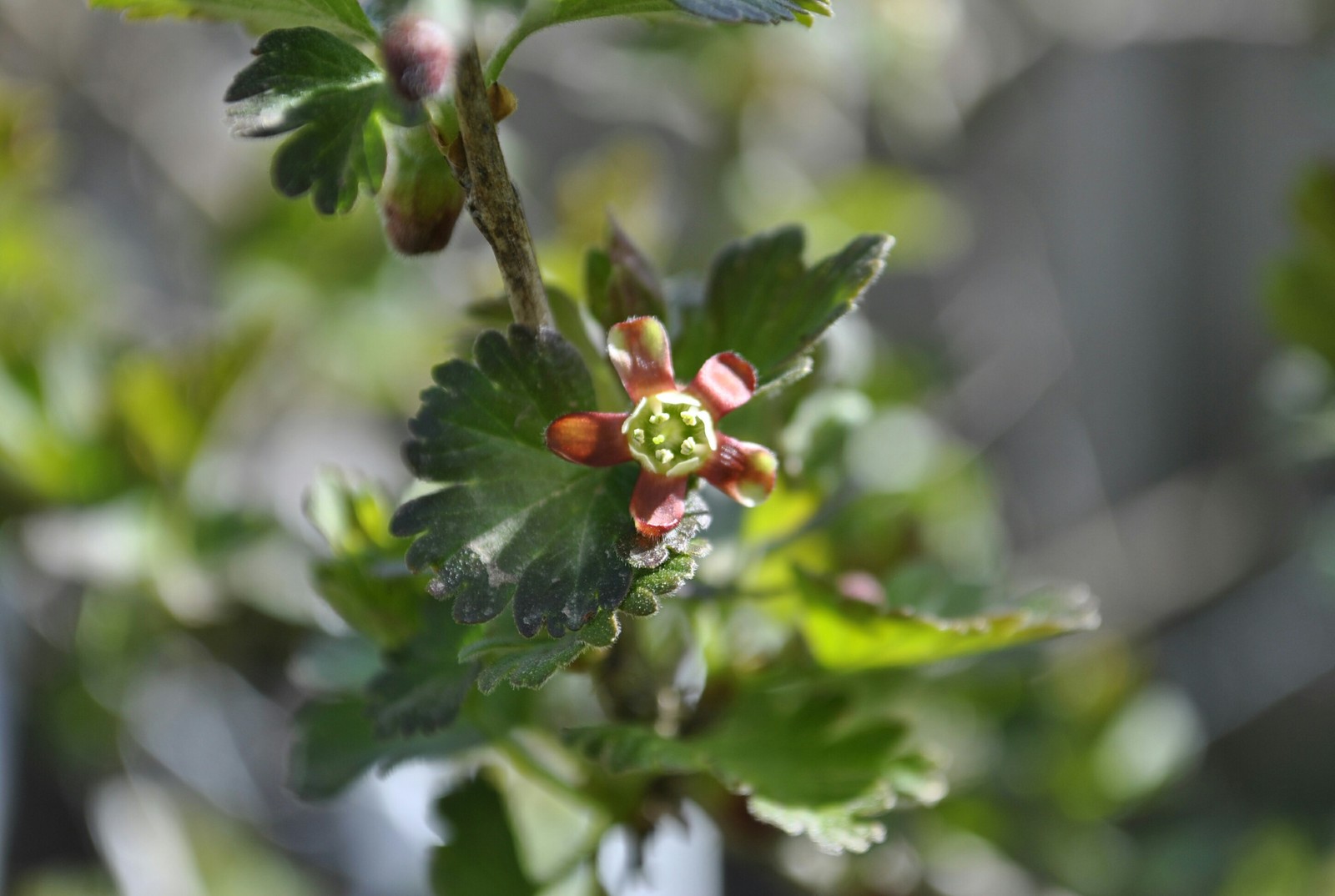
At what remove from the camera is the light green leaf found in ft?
1.08

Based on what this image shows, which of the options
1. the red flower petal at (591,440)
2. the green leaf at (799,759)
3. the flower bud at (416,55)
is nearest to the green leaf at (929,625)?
the green leaf at (799,759)

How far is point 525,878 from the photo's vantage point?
489mm

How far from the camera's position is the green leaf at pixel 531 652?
314 millimetres

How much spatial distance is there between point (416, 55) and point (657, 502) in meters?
0.13

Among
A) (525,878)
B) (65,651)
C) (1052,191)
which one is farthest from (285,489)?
(1052,191)

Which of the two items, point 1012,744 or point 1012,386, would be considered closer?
point 1012,744

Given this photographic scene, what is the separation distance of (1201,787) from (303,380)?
0.90 meters

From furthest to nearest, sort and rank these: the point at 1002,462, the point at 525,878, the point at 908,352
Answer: the point at 1002,462 < the point at 908,352 < the point at 525,878

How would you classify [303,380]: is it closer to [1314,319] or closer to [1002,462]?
[1314,319]

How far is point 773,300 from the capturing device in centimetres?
39

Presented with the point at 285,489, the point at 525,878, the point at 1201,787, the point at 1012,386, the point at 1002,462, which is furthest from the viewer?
the point at 1002,462

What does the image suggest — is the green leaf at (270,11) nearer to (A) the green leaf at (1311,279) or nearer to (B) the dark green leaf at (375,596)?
(B) the dark green leaf at (375,596)

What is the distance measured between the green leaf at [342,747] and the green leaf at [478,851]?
39 mm

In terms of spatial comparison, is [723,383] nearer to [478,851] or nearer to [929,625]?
[929,625]
